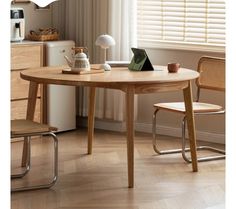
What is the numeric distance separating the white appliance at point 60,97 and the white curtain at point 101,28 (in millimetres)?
262

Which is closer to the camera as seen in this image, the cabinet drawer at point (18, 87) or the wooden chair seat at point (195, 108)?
the wooden chair seat at point (195, 108)

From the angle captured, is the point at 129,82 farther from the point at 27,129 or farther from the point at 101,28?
the point at 101,28

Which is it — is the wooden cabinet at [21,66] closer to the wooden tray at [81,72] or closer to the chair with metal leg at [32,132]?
the wooden tray at [81,72]

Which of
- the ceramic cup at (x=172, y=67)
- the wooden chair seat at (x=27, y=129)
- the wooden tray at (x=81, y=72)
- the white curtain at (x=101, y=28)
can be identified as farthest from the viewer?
the white curtain at (x=101, y=28)

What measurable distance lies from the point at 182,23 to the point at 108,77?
1844mm

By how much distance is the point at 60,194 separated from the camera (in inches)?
140

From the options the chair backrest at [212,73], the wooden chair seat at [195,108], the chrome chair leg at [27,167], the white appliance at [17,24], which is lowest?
the chrome chair leg at [27,167]

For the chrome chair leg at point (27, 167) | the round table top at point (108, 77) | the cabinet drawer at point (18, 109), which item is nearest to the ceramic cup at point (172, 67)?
the round table top at point (108, 77)

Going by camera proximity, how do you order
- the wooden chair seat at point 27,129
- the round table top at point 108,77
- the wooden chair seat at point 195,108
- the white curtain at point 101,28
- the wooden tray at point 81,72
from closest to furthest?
the wooden chair seat at point 27,129 < the round table top at point 108,77 < the wooden tray at point 81,72 < the wooden chair seat at point 195,108 < the white curtain at point 101,28

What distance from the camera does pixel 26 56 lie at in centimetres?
517

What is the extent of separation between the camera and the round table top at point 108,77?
3.62 meters

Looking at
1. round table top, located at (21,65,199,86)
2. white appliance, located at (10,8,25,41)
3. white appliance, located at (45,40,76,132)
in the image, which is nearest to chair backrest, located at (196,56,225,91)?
round table top, located at (21,65,199,86)
